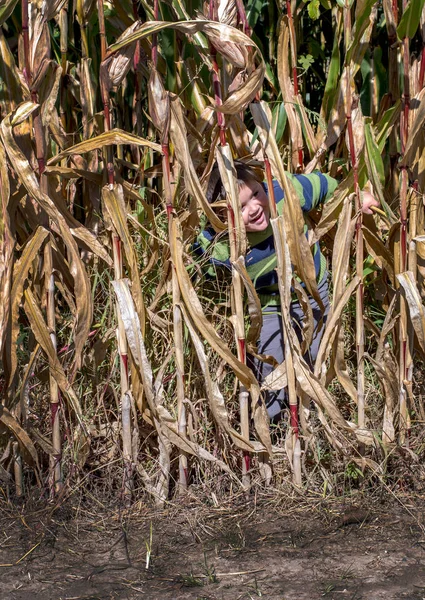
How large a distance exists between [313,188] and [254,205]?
226mm

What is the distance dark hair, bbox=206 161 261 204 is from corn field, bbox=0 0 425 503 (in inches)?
1.6

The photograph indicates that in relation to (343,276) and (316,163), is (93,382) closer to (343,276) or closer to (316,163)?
(343,276)

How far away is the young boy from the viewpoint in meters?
2.23

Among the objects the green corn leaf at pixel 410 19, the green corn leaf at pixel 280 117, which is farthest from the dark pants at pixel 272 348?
the green corn leaf at pixel 410 19

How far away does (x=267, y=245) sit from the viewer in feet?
8.07

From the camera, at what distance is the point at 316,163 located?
8.25ft

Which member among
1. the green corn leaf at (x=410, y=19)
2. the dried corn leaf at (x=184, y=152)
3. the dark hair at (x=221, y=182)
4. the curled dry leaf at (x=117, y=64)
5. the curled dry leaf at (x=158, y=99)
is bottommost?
the dark hair at (x=221, y=182)

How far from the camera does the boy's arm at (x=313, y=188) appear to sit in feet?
7.60

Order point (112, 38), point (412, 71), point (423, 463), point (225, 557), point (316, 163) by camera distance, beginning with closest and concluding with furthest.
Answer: point (225, 557) → point (412, 71) → point (423, 463) → point (316, 163) → point (112, 38)

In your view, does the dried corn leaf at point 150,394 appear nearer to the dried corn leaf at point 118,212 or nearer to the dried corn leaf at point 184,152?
the dried corn leaf at point 118,212

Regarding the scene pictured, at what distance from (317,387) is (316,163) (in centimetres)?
80

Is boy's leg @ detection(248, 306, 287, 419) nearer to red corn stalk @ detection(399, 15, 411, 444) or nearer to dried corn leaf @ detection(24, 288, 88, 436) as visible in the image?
red corn stalk @ detection(399, 15, 411, 444)

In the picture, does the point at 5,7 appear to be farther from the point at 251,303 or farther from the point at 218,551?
the point at 218,551

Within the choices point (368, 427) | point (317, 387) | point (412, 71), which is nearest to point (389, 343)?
point (368, 427)
